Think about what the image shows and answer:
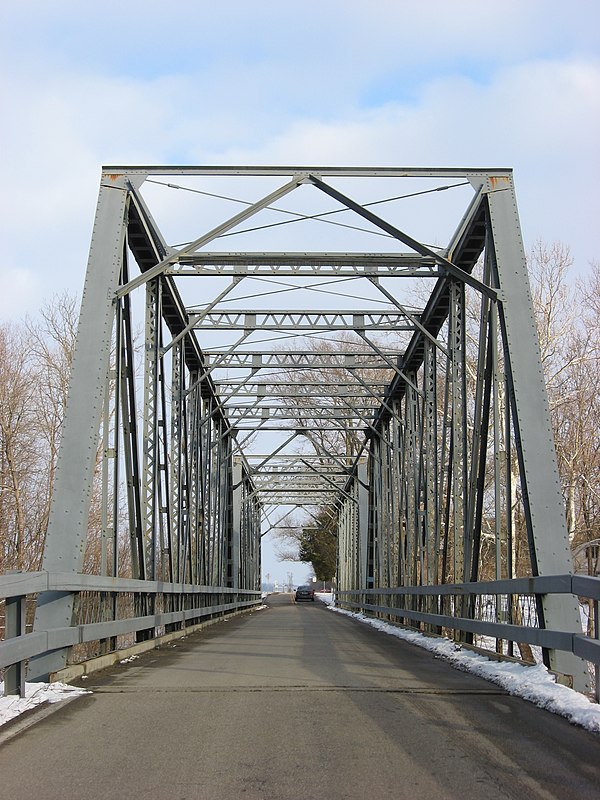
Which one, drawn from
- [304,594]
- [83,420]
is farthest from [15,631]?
[304,594]

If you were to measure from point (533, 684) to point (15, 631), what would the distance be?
12.9ft

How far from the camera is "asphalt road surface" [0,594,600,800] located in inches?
161

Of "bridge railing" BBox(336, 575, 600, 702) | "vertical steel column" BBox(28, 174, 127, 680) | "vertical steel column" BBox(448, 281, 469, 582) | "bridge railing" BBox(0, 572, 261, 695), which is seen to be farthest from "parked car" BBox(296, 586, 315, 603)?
"vertical steel column" BBox(28, 174, 127, 680)

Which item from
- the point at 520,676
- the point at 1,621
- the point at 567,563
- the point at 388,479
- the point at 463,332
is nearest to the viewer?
the point at 520,676

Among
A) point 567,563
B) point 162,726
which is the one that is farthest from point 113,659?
A: point 567,563

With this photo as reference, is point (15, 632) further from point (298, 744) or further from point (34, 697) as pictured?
point (298, 744)

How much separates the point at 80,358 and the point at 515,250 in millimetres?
5094

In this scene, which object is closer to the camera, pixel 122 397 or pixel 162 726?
pixel 162 726

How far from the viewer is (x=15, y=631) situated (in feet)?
20.3

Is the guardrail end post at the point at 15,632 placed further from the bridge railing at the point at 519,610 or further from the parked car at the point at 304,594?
the parked car at the point at 304,594

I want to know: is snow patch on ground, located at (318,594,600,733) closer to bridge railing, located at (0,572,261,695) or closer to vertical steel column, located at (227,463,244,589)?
bridge railing, located at (0,572,261,695)

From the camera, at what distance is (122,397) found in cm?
1133

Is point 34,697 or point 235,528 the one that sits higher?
point 235,528

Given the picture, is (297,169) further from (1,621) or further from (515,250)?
(1,621)
